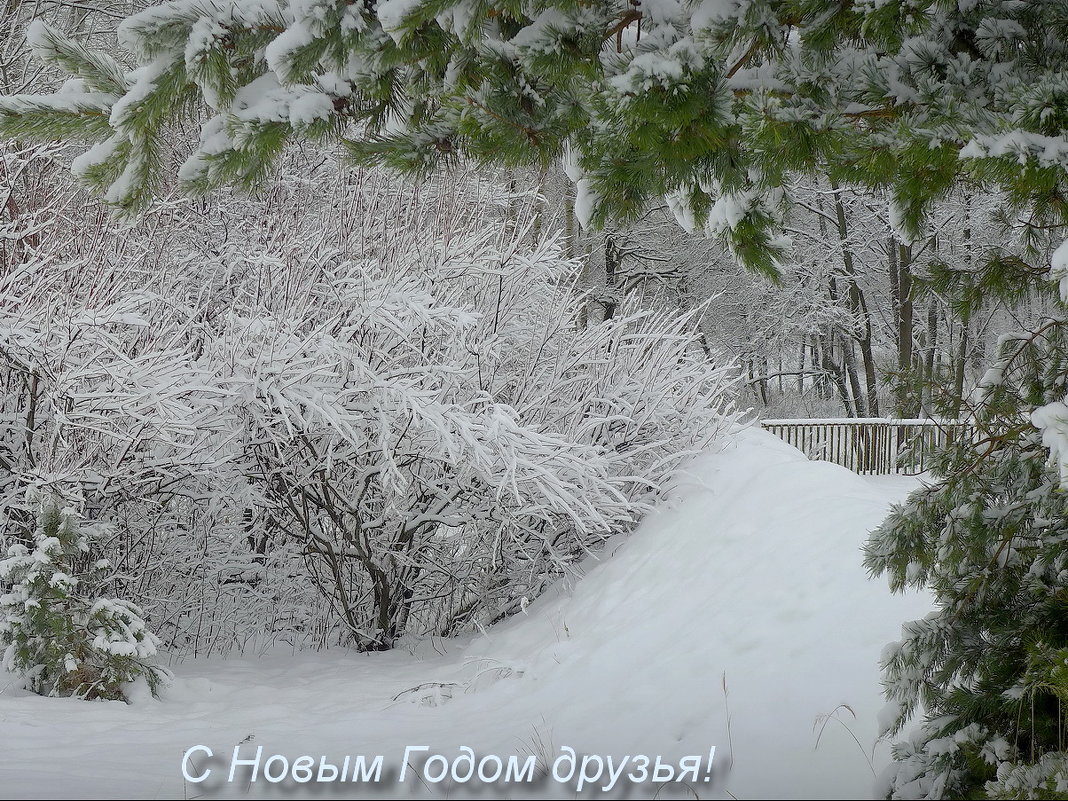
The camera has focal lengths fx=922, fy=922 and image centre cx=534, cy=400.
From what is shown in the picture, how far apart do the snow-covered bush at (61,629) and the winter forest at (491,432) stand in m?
0.03

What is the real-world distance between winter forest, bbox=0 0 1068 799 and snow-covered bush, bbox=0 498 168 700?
0.09 feet

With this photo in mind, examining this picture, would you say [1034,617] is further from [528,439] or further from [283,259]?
[283,259]

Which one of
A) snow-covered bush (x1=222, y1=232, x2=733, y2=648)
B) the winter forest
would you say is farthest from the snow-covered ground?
snow-covered bush (x1=222, y1=232, x2=733, y2=648)

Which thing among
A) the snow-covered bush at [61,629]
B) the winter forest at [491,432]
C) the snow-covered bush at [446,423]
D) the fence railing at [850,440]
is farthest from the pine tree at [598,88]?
the fence railing at [850,440]

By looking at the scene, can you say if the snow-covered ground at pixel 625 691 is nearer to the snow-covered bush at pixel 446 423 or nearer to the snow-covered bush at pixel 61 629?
the snow-covered bush at pixel 61 629

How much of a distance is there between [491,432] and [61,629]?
8.88 ft

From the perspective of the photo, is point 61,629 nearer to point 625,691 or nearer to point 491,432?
point 491,432

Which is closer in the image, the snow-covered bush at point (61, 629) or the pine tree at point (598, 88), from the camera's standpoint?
the pine tree at point (598, 88)

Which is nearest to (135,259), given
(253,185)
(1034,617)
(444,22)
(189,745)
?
(189,745)

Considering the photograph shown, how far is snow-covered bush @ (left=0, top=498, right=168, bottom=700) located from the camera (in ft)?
17.1

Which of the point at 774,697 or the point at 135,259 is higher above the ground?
the point at 135,259

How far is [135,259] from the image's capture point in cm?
650

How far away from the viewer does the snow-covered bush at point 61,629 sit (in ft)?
17.1

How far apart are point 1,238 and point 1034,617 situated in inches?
240
